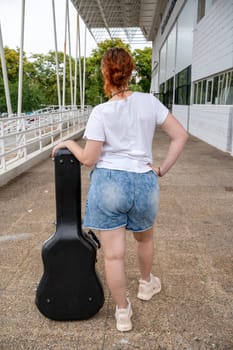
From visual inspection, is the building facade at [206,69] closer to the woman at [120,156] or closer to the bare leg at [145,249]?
the bare leg at [145,249]

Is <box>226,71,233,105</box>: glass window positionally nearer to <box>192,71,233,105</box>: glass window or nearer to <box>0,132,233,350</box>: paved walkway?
<box>192,71,233,105</box>: glass window

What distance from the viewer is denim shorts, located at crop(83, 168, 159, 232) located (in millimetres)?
1942

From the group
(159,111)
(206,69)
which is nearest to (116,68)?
(159,111)

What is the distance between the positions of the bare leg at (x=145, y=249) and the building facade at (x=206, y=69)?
7.95 m

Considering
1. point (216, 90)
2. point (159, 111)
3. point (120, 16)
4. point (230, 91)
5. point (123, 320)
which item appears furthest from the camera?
point (120, 16)

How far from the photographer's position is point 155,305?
243 cm

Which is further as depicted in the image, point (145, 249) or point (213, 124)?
point (213, 124)

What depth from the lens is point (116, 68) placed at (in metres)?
1.90

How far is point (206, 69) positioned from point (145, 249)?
11985mm

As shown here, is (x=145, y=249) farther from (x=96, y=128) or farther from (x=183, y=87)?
(x=183, y=87)

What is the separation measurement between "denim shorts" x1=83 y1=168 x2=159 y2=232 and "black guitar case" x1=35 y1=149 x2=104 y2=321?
0.16m

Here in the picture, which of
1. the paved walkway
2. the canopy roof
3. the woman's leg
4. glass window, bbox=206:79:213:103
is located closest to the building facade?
glass window, bbox=206:79:213:103

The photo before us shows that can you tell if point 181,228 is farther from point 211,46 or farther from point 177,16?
point 177,16

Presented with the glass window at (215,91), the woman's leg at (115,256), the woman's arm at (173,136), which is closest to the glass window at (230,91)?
the glass window at (215,91)
